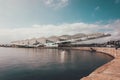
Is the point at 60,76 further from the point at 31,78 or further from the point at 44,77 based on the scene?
the point at 31,78

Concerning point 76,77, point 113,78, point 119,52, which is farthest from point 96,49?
point 113,78

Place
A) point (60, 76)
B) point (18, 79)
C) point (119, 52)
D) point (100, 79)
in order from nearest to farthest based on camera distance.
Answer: point (100, 79) → point (18, 79) → point (60, 76) → point (119, 52)

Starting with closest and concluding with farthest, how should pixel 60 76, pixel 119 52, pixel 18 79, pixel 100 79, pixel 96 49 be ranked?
pixel 100 79, pixel 18 79, pixel 60 76, pixel 119 52, pixel 96 49

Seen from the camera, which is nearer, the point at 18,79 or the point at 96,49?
the point at 18,79

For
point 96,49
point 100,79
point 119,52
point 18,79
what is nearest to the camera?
point 100,79

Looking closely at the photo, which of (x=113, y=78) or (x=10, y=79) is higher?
(x=113, y=78)

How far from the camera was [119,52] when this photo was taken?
65.6 metres

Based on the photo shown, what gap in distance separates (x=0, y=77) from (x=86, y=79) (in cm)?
1855

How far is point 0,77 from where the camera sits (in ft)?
101

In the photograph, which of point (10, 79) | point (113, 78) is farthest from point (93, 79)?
point (10, 79)

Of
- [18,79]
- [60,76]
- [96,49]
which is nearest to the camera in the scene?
[18,79]

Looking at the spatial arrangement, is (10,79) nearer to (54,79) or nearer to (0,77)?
(0,77)

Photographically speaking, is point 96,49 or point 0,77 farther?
point 96,49

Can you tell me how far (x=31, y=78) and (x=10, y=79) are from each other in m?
4.11
